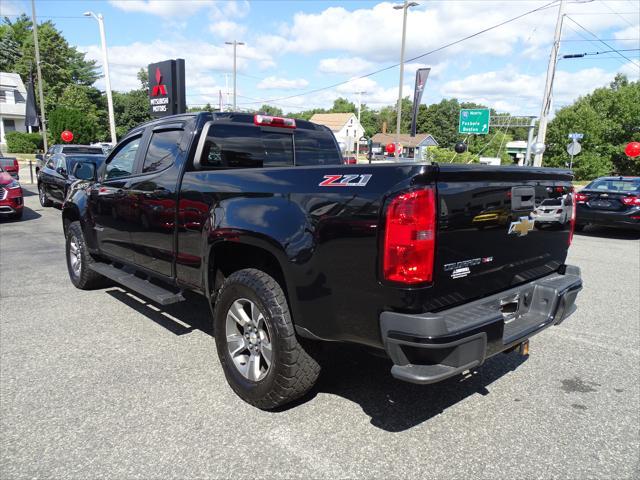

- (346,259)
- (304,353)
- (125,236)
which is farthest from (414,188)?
(125,236)

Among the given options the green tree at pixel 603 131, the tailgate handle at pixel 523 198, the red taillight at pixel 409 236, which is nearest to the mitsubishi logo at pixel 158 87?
the tailgate handle at pixel 523 198

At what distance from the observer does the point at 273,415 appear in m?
3.03

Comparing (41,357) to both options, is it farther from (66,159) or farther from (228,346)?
(66,159)

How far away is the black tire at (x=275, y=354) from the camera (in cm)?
280

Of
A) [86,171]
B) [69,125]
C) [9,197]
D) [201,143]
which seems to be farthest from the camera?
[69,125]

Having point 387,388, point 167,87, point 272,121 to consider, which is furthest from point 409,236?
point 167,87

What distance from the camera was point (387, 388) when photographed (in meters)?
3.43

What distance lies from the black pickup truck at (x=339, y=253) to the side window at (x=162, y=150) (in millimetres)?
19

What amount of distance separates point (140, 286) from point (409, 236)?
284cm

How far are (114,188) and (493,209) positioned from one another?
3674 millimetres

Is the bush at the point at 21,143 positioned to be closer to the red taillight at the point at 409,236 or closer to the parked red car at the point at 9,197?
the parked red car at the point at 9,197

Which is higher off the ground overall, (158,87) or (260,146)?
(158,87)

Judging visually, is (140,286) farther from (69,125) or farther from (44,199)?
(69,125)

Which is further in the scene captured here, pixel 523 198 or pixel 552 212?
pixel 552 212
